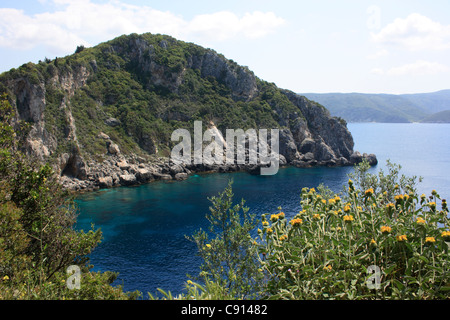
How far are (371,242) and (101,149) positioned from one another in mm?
66899

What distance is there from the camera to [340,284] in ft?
16.5

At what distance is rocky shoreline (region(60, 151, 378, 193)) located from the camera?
58094mm

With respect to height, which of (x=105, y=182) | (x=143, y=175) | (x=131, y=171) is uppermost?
(x=131, y=171)

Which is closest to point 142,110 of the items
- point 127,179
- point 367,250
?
point 127,179

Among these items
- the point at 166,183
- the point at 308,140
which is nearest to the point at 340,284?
the point at 166,183

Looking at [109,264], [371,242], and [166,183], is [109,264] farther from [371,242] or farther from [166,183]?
[166,183]

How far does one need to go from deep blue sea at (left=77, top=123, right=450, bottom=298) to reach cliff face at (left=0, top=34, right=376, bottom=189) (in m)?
7.70

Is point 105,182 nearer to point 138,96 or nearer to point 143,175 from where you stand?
point 143,175

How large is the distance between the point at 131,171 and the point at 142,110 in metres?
22.3

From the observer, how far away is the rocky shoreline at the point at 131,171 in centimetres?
5809

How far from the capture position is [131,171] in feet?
217

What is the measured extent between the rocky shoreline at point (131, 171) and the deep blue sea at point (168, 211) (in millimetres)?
2705

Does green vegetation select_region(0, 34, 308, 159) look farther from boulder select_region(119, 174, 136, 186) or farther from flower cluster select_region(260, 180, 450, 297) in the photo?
flower cluster select_region(260, 180, 450, 297)

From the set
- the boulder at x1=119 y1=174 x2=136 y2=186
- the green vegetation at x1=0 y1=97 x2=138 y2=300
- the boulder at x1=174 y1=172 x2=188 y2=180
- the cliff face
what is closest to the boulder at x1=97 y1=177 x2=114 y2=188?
the cliff face
